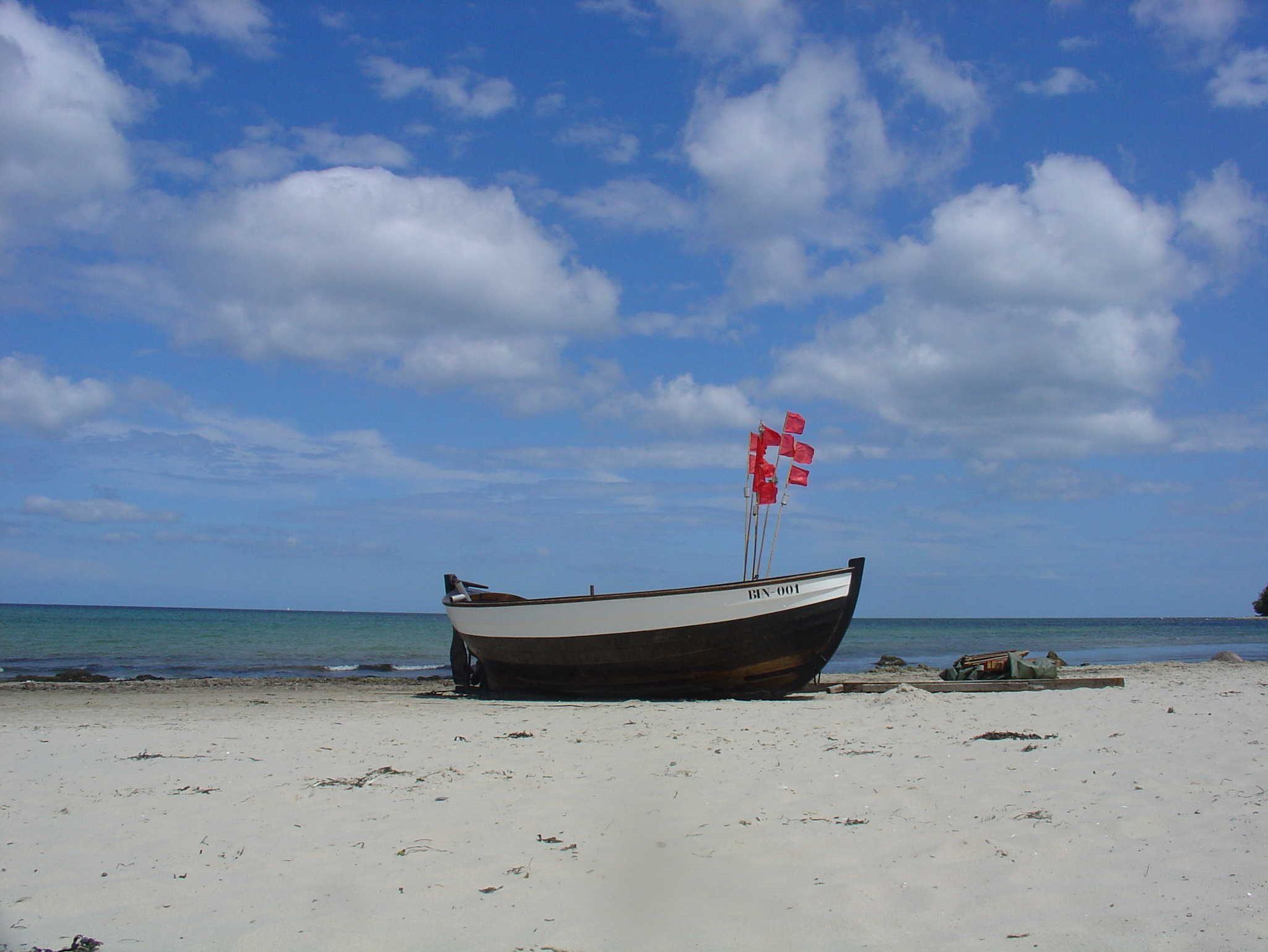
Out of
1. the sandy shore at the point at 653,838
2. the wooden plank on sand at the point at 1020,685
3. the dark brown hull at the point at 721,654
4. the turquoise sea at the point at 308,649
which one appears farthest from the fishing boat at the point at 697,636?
the turquoise sea at the point at 308,649

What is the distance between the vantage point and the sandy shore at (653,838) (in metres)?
3.52

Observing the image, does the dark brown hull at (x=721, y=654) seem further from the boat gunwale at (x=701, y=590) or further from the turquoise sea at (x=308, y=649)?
the turquoise sea at (x=308, y=649)

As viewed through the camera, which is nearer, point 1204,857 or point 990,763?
point 1204,857

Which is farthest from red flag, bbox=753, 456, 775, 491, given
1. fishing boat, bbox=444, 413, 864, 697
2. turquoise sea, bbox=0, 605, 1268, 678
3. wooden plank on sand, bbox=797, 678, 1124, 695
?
turquoise sea, bbox=0, 605, 1268, 678

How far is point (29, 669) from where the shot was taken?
22438 millimetres

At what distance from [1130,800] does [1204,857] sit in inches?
40.4

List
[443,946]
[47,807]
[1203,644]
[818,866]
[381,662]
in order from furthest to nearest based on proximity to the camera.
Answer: [1203,644] < [381,662] < [47,807] < [818,866] < [443,946]

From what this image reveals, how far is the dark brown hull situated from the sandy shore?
151 inches

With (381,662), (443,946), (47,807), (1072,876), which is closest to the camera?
(443,946)

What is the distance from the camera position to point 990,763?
6.15 meters

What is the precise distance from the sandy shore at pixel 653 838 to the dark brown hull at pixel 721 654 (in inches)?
151

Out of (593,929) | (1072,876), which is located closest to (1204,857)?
(1072,876)

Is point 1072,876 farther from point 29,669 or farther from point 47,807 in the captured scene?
point 29,669

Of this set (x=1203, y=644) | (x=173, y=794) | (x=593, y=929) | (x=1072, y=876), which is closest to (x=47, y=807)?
(x=173, y=794)
